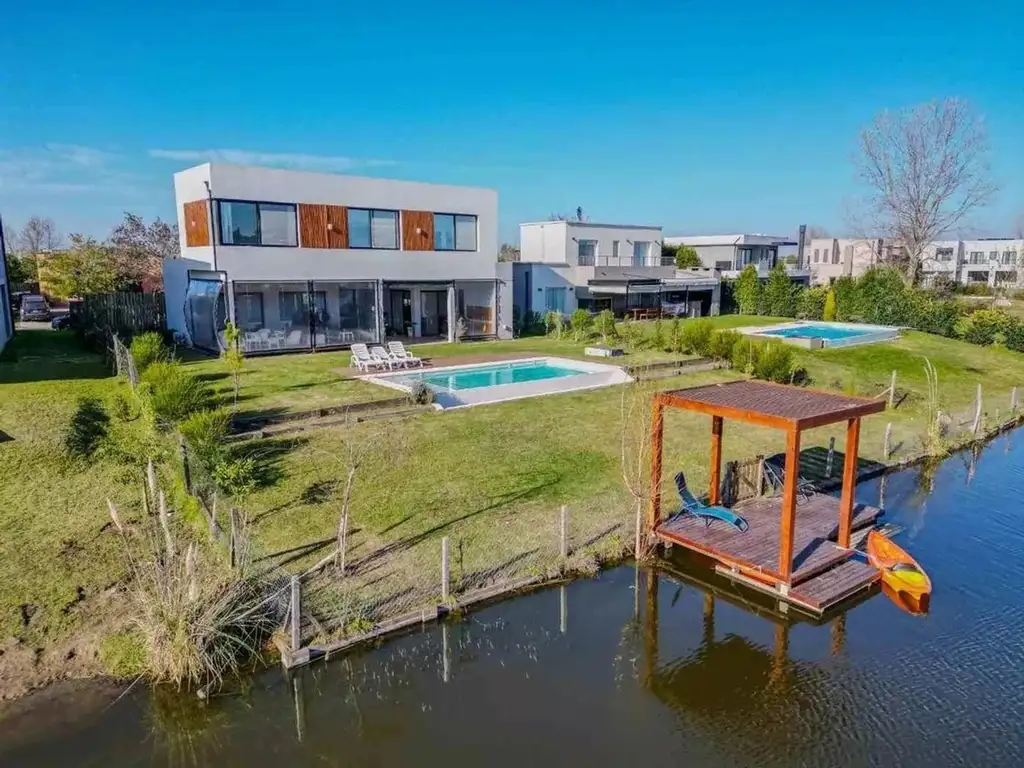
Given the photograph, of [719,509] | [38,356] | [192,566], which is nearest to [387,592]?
[192,566]

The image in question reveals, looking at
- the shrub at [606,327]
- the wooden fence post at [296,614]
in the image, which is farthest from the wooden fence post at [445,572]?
the shrub at [606,327]

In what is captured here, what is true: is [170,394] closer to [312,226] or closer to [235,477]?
[235,477]

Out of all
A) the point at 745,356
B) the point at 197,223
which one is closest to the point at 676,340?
the point at 745,356

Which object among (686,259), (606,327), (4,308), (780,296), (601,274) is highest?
(686,259)

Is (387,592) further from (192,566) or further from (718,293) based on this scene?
(718,293)

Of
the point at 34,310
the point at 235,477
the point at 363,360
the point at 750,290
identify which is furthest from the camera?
the point at 750,290

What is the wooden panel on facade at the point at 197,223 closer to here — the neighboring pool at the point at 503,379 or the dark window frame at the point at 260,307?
the dark window frame at the point at 260,307

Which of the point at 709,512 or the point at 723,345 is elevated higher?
the point at 723,345
